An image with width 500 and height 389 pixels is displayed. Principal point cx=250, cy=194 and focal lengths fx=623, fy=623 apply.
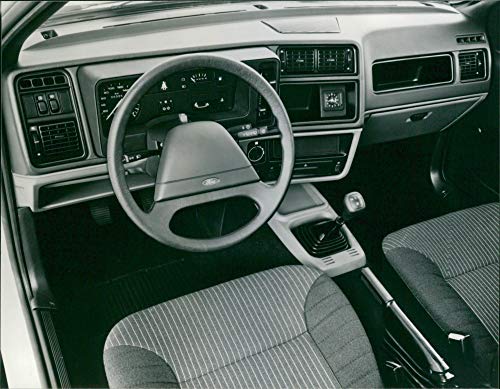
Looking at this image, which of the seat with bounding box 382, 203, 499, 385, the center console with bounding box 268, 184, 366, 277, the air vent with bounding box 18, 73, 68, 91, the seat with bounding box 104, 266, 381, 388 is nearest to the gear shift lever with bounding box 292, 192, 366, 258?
the center console with bounding box 268, 184, 366, 277

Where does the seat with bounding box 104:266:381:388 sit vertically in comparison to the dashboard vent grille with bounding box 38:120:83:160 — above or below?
below

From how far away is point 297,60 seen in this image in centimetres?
178

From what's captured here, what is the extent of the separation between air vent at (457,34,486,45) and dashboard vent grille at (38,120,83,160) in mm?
1277

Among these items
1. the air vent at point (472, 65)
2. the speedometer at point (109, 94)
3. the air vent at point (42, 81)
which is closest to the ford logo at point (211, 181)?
the speedometer at point (109, 94)

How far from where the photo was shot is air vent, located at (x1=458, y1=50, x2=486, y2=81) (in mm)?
2072

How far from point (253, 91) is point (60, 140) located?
1.68 ft

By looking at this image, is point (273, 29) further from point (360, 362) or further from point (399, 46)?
point (360, 362)

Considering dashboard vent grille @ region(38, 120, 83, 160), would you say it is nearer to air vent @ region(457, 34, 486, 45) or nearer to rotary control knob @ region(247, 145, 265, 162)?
rotary control knob @ region(247, 145, 265, 162)

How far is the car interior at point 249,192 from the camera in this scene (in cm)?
138

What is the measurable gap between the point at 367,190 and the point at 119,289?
1007mm

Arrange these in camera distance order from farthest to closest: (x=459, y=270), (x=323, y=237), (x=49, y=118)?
(x=323, y=237)
(x=459, y=270)
(x=49, y=118)

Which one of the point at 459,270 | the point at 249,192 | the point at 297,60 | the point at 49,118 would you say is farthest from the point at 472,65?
the point at 49,118

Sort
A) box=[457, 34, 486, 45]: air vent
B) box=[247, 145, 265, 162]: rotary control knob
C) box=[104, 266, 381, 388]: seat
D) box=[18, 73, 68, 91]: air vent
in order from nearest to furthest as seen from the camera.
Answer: box=[104, 266, 381, 388]: seat
box=[18, 73, 68, 91]: air vent
box=[247, 145, 265, 162]: rotary control knob
box=[457, 34, 486, 45]: air vent

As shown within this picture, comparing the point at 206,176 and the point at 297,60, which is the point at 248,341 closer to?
the point at 206,176
